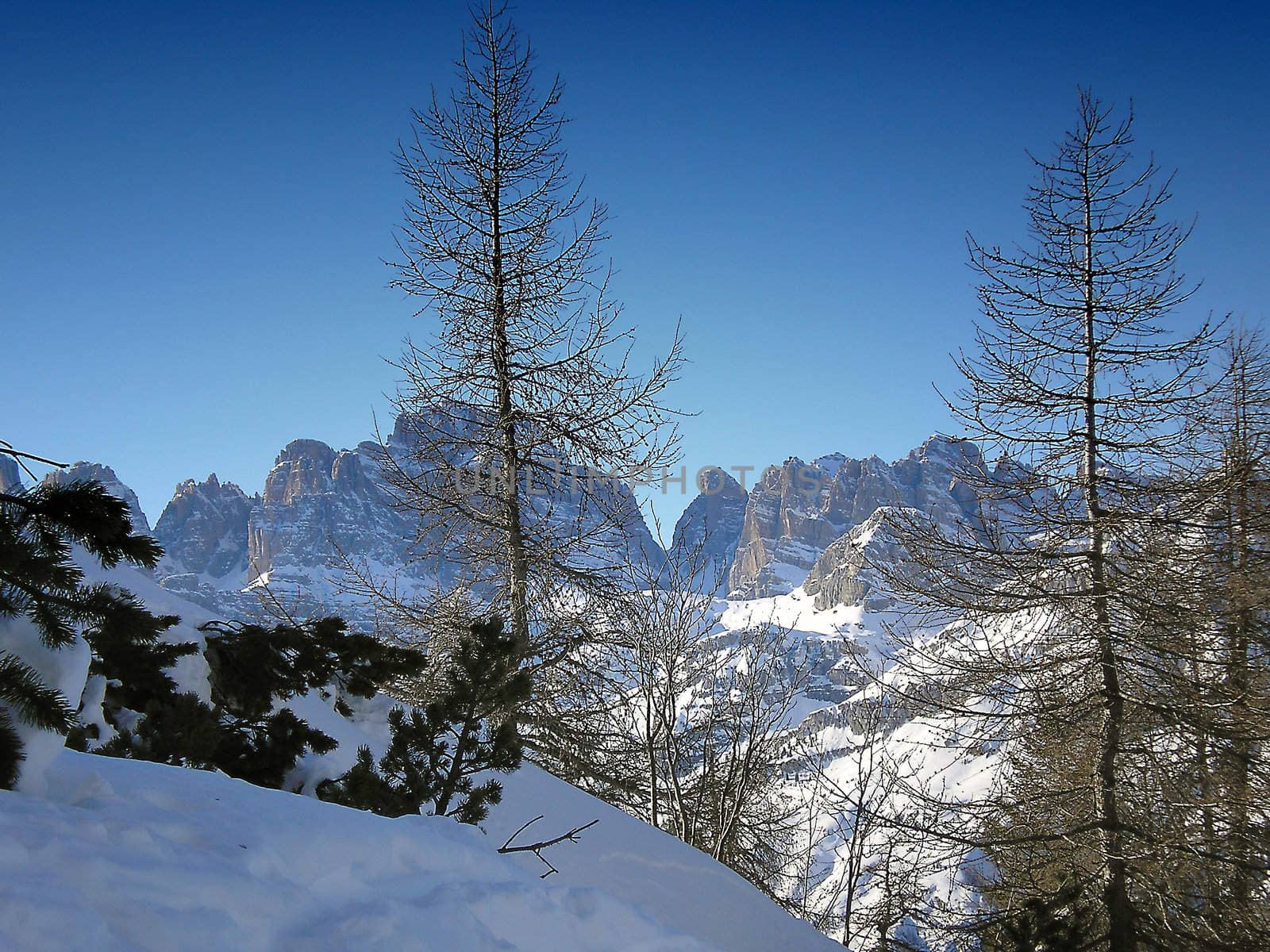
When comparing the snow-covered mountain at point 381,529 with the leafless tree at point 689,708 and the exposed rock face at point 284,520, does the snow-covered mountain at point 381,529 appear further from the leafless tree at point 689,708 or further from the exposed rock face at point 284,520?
the leafless tree at point 689,708

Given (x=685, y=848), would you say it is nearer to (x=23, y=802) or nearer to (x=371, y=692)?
(x=371, y=692)

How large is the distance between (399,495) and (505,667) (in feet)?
14.8

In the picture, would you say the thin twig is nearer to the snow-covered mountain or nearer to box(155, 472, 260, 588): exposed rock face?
the snow-covered mountain

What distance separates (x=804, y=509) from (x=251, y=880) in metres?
189

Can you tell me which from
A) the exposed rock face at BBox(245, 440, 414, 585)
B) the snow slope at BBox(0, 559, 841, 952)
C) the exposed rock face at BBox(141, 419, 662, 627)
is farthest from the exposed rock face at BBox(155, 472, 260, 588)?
the snow slope at BBox(0, 559, 841, 952)

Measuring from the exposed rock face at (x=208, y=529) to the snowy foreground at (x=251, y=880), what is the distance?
156 meters

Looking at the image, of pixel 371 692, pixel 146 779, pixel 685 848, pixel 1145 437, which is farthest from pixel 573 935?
pixel 1145 437

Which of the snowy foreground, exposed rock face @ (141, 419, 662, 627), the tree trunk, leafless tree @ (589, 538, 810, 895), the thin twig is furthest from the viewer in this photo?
exposed rock face @ (141, 419, 662, 627)

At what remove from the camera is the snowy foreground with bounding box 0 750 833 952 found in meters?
1.57

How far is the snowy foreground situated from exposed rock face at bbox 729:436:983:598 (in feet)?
538

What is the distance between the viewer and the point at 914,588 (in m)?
7.48

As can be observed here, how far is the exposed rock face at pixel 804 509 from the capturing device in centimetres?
17250

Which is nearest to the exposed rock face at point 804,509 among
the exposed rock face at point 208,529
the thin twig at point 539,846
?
the exposed rock face at point 208,529

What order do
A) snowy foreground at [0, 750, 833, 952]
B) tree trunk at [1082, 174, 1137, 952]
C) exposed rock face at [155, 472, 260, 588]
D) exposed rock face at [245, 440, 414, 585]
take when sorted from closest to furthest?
1. snowy foreground at [0, 750, 833, 952]
2. tree trunk at [1082, 174, 1137, 952]
3. exposed rock face at [245, 440, 414, 585]
4. exposed rock face at [155, 472, 260, 588]
